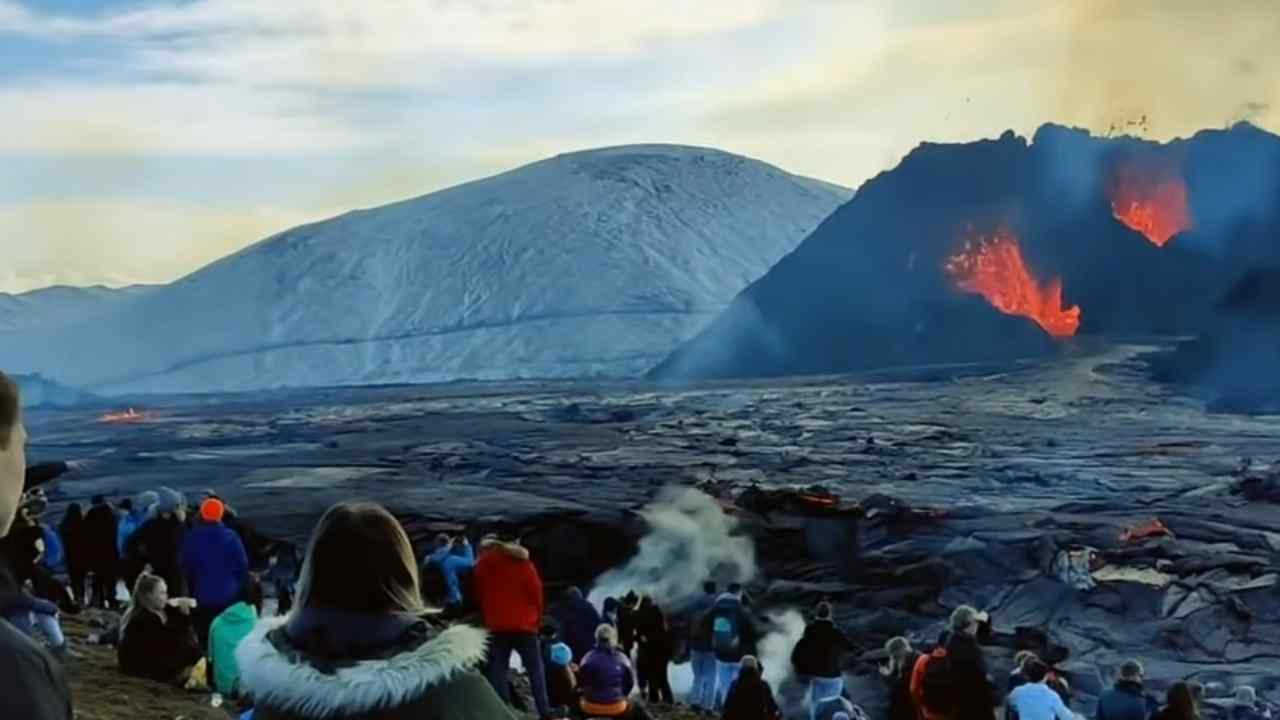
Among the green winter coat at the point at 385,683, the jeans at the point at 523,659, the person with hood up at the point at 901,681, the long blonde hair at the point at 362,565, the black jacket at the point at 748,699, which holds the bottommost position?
the black jacket at the point at 748,699

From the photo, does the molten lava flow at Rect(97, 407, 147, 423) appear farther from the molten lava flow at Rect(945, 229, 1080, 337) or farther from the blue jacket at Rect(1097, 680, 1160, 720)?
the blue jacket at Rect(1097, 680, 1160, 720)

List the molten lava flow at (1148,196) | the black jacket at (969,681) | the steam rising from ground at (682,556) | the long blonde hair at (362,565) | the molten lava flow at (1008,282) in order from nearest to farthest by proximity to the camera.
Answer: the long blonde hair at (362,565), the black jacket at (969,681), the steam rising from ground at (682,556), the molten lava flow at (1008,282), the molten lava flow at (1148,196)

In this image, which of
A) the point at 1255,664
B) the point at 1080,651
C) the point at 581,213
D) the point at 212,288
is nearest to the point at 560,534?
the point at 1080,651

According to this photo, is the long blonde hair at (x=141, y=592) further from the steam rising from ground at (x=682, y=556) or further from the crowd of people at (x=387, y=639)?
the steam rising from ground at (x=682, y=556)

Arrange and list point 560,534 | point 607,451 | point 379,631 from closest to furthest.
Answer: point 379,631 → point 560,534 → point 607,451

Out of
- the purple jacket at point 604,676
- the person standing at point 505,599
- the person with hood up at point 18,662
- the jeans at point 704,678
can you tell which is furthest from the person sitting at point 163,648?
the person with hood up at point 18,662

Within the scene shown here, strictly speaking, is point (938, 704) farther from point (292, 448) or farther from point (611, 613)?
point (292, 448)

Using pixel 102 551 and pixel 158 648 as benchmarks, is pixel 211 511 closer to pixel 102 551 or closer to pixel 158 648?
pixel 158 648
